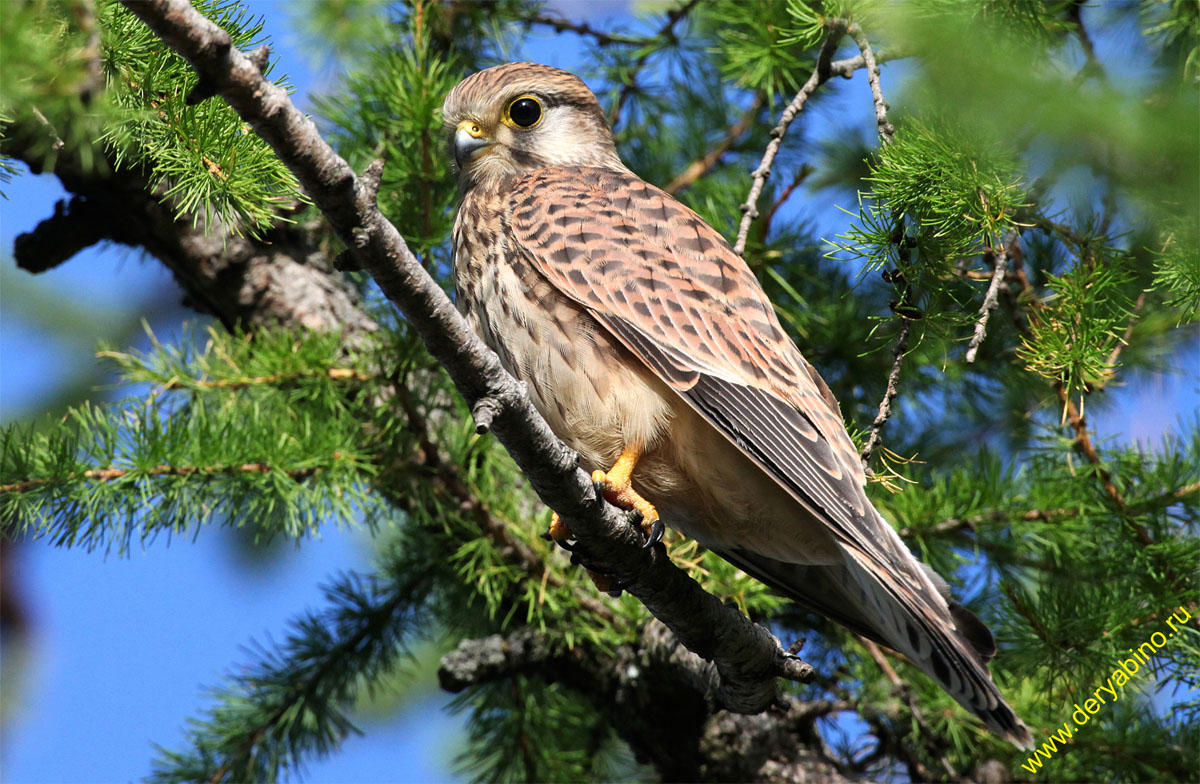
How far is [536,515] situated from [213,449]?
3.58 feet

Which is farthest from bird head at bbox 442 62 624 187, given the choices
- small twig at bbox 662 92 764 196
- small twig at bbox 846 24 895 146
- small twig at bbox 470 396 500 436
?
small twig at bbox 470 396 500 436

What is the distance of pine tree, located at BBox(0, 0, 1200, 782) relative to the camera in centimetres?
243

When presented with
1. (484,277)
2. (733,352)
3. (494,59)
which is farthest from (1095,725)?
(494,59)

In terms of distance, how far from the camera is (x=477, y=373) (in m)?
2.04

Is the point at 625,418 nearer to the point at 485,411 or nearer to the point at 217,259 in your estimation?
the point at 485,411

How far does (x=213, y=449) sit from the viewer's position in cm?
285

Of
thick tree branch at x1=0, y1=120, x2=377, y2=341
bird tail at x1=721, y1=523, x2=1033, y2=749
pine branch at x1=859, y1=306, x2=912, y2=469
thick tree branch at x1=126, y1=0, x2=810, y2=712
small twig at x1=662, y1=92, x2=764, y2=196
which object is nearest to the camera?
thick tree branch at x1=126, y1=0, x2=810, y2=712

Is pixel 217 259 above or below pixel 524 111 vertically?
below

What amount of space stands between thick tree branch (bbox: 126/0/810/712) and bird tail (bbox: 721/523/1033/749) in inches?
12.9

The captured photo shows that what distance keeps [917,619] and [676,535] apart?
1.17 meters

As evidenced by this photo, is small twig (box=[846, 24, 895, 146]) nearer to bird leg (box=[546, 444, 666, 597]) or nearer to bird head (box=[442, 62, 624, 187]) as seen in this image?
bird leg (box=[546, 444, 666, 597])

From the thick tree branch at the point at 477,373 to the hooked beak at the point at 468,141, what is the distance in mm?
1513

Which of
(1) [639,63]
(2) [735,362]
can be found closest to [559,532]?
(2) [735,362]

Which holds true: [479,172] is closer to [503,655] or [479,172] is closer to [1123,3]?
[503,655]
